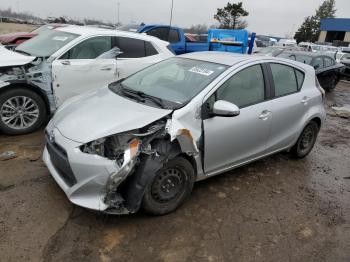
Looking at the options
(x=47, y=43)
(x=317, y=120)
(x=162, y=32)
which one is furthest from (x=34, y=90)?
(x=162, y=32)

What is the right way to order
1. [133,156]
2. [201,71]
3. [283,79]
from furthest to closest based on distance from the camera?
[283,79] < [201,71] < [133,156]

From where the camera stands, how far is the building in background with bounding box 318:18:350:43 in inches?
2184

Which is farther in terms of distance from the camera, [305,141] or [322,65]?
[322,65]

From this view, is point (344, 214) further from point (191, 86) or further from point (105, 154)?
point (105, 154)

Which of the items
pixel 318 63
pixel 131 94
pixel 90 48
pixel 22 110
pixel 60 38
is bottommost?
pixel 22 110

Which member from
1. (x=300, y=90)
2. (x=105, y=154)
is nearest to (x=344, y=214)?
(x=300, y=90)

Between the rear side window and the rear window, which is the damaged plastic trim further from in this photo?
the rear side window

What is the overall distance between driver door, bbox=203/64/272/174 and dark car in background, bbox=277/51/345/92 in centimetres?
784

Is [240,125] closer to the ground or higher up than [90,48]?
closer to the ground

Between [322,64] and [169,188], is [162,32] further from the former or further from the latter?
[169,188]

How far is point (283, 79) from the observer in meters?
4.42

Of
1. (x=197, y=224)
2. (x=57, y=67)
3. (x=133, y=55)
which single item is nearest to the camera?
(x=197, y=224)

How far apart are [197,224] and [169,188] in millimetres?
457

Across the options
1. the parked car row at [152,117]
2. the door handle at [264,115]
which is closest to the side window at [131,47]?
the parked car row at [152,117]
